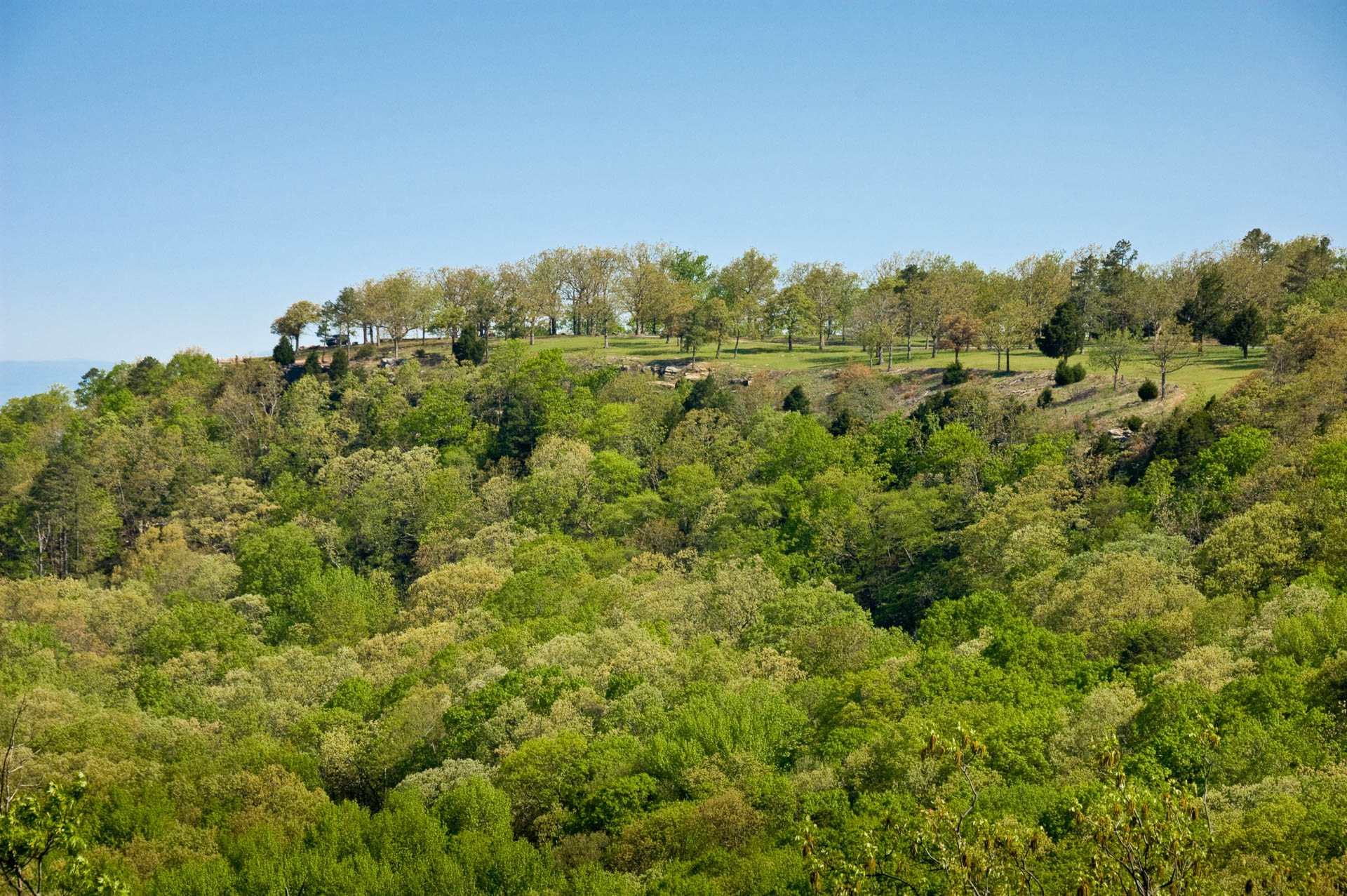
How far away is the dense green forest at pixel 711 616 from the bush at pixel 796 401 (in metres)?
0.35

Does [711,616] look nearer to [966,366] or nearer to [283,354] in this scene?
[966,366]

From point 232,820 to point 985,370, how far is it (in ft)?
245

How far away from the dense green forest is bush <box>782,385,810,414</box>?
1.14ft

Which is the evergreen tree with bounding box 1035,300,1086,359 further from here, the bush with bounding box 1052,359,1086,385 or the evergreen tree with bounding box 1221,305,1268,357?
the evergreen tree with bounding box 1221,305,1268,357

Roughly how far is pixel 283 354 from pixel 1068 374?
93.2 m

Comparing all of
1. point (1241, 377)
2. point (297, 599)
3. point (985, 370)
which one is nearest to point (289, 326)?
point (297, 599)

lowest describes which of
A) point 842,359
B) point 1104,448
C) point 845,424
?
point 1104,448

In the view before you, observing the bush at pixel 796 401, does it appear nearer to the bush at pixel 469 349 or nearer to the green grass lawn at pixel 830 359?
the green grass lawn at pixel 830 359

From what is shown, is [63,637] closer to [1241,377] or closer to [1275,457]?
[1275,457]

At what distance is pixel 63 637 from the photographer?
70312 mm

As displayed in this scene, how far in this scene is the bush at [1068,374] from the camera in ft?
278

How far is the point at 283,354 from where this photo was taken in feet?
419

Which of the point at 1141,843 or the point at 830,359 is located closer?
the point at 1141,843

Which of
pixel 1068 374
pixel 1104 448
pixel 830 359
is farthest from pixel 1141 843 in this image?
pixel 830 359
